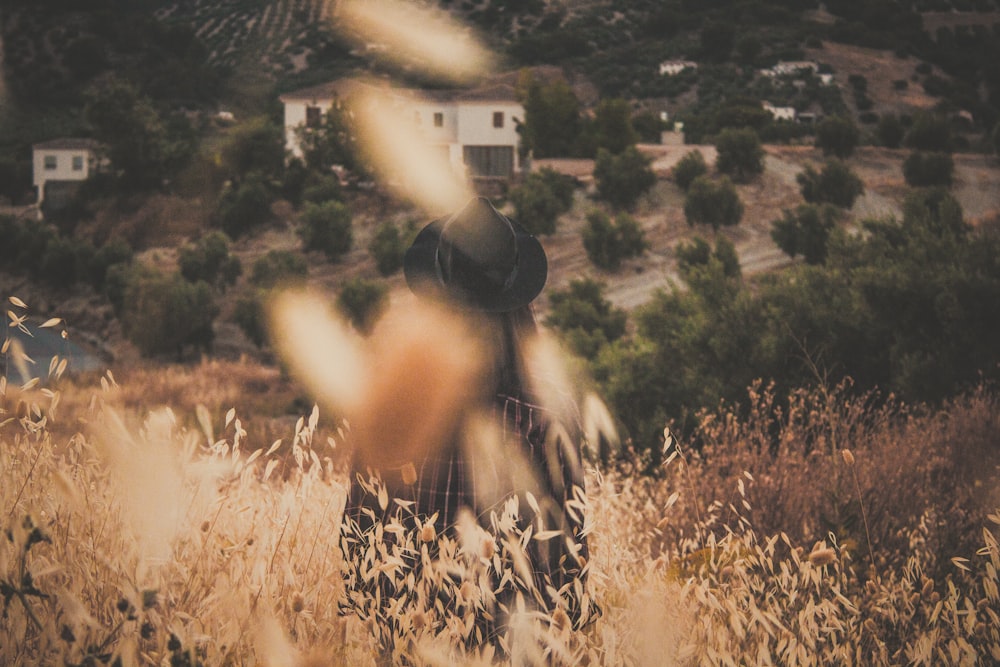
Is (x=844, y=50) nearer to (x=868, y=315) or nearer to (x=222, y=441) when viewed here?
(x=868, y=315)

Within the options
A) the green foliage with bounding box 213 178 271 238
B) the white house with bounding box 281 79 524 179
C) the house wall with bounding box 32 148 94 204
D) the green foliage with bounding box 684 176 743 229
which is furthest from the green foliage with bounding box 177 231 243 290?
the green foliage with bounding box 684 176 743 229

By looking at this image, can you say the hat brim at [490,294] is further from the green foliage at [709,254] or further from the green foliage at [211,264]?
the green foliage at [211,264]

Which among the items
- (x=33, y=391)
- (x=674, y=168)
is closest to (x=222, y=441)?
(x=33, y=391)

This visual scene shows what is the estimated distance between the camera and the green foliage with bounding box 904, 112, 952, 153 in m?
43.7

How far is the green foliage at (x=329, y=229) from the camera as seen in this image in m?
36.5

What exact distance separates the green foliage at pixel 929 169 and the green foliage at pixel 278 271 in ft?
96.5

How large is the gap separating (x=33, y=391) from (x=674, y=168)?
129 feet

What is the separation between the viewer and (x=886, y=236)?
1173 cm

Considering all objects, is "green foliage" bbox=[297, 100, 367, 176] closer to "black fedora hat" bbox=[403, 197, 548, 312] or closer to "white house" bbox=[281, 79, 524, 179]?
"white house" bbox=[281, 79, 524, 179]

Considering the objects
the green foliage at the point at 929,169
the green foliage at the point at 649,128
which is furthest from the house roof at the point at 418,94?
the green foliage at the point at 929,169

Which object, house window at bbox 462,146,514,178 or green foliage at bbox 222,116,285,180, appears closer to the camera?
green foliage at bbox 222,116,285,180

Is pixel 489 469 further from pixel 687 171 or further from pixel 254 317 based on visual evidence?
pixel 687 171

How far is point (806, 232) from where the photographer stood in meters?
31.4

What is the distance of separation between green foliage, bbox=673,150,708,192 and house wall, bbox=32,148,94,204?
31.6 meters
